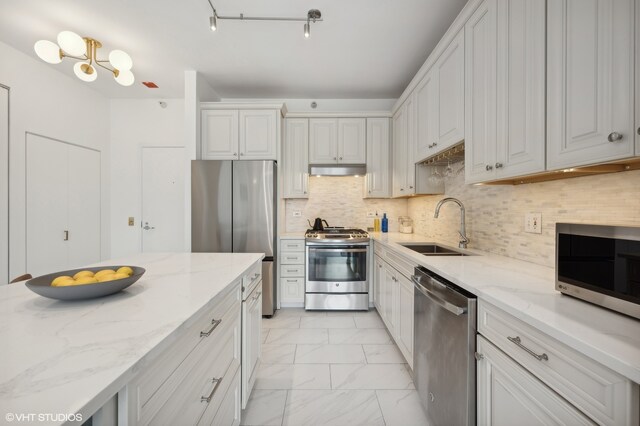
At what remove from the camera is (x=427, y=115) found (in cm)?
232

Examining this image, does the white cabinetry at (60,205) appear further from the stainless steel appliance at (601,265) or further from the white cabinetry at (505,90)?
the stainless steel appliance at (601,265)

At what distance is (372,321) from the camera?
9.54 ft

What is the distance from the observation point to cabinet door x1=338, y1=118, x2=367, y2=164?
3492 mm

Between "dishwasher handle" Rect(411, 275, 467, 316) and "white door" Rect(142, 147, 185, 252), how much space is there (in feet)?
11.5

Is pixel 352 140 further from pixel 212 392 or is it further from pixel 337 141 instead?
pixel 212 392

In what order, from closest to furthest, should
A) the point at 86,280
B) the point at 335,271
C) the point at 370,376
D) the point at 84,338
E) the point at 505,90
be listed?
the point at 84,338, the point at 86,280, the point at 505,90, the point at 370,376, the point at 335,271

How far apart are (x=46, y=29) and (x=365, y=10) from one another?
2.83 meters

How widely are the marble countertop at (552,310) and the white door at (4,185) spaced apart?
391 centimetres

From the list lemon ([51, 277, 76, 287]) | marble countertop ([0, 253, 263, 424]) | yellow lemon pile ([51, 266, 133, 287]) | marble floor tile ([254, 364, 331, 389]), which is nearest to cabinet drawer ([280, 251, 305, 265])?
marble floor tile ([254, 364, 331, 389])

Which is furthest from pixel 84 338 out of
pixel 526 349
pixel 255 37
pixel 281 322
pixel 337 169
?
pixel 337 169

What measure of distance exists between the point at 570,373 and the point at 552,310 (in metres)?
0.19

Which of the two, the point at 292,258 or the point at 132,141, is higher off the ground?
the point at 132,141

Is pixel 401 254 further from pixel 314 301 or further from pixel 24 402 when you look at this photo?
pixel 24 402

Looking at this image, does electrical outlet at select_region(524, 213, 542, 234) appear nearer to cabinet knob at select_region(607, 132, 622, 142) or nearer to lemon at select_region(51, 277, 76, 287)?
cabinet knob at select_region(607, 132, 622, 142)
